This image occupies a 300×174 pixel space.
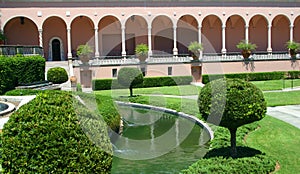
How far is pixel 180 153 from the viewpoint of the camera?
12.6 meters

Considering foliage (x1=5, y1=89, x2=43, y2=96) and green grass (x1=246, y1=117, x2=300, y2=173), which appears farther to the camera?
foliage (x1=5, y1=89, x2=43, y2=96)

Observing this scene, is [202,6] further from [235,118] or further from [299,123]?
[235,118]

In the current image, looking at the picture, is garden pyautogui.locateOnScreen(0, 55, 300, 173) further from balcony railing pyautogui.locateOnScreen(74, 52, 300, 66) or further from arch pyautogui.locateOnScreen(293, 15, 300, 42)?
arch pyautogui.locateOnScreen(293, 15, 300, 42)

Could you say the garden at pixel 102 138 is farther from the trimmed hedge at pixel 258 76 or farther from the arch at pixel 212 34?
the arch at pixel 212 34

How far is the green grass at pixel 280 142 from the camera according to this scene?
10.1m

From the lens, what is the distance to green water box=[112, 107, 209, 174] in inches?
445

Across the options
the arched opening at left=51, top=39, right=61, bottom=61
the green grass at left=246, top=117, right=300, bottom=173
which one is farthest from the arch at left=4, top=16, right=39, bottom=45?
the green grass at left=246, top=117, right=300, bottom=173

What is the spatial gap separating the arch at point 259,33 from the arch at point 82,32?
17448mm

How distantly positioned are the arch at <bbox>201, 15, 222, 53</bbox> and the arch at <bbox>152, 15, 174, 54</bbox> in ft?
12.2

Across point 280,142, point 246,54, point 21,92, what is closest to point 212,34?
point 246,54

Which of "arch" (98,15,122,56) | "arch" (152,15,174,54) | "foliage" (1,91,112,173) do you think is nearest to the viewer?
"foliage" (1,91,112,173)

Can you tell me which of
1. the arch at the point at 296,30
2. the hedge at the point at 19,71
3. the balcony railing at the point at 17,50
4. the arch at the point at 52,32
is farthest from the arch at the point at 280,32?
the hedge at the point at 19,71

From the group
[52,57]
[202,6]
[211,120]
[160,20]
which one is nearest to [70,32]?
[52,57]

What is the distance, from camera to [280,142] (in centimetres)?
1245
